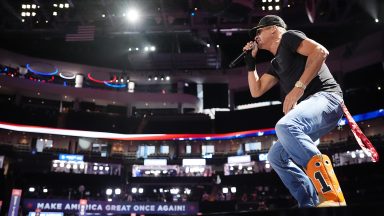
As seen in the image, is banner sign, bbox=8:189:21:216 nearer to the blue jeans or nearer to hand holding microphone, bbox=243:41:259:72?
hand holding microphone, bbox=243:41:259:72

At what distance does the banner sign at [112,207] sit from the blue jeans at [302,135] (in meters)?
18.8

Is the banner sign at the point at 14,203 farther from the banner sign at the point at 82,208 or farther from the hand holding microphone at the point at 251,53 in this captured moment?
the hand holding microphone at the point at 251,53

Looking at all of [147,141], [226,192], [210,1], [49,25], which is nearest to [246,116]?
[226,192]

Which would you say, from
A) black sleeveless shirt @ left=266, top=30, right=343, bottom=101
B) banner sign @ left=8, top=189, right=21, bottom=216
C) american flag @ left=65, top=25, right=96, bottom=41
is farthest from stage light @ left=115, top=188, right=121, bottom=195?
black sleeveless shirt @ left=266, top=30, right=343, bottom=101

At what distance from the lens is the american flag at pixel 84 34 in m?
20.4

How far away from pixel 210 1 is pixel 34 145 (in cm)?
2411

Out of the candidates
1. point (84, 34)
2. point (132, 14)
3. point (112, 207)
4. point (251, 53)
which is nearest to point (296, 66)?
point (251, 53)

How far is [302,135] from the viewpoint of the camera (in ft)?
8.87

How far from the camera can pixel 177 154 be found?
113 ft

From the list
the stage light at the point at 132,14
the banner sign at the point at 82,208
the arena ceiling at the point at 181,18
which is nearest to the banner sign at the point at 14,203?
the banner sign at the point at 82,208

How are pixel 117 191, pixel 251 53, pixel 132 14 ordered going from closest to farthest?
pixel 251 53 → pixel 132 14 → pixel 117 191

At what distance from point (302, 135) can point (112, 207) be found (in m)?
20.3

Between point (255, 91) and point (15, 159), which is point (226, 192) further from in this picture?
point (255, 91)

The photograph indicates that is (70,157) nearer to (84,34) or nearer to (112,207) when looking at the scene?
(112,207)
